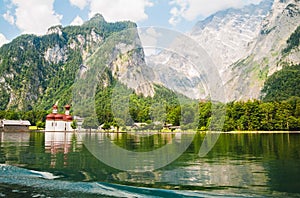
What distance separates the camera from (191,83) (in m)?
18.8

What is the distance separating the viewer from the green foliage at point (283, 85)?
133625 millimetres

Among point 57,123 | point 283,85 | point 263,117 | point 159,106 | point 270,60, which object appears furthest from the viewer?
point 270,60

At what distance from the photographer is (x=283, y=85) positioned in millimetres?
143625

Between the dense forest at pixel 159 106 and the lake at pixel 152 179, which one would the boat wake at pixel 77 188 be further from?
the dense forest at pixel 159 106

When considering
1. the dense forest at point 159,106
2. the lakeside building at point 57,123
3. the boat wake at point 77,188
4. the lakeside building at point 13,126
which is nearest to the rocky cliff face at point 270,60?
the dense forest at point 159,106

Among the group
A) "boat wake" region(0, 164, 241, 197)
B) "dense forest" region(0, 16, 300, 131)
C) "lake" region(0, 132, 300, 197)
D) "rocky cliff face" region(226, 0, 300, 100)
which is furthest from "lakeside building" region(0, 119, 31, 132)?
"rocky cliff face" region(226, 0, 300, 100)

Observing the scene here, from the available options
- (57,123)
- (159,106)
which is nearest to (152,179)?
(159,106)

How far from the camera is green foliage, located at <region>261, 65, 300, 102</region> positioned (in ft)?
438

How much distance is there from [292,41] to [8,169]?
180m

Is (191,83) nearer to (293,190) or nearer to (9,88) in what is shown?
(293,190)

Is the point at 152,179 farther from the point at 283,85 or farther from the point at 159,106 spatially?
the point at 283,85

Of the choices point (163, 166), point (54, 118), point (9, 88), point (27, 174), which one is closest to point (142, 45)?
point (163, 166)

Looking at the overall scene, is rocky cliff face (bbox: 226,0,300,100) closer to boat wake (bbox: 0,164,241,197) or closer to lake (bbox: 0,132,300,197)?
lake (bbox: 0,132,300,197)

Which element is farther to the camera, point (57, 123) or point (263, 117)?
point (57, 123)
